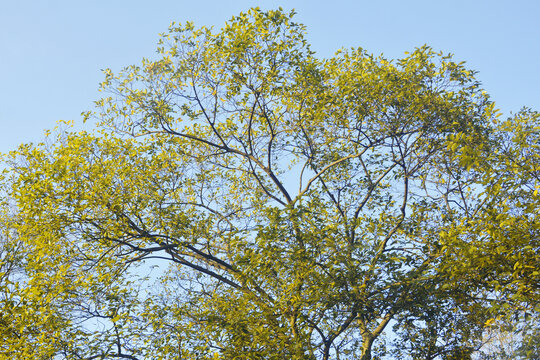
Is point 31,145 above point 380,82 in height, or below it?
above

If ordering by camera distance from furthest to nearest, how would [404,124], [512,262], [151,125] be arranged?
[151,125] → [404,124] → [512,262]

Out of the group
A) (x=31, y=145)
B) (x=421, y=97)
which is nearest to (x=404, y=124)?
(x=421, y=97)

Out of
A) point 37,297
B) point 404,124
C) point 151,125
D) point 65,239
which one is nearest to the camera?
point 37,297

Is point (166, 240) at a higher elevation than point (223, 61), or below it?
below

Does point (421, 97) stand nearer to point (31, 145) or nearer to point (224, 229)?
point (224, 229)

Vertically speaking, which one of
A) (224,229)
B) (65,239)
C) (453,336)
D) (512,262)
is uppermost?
(224,229)

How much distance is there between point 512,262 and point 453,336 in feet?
17.3

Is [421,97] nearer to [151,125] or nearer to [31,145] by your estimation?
[151,125]

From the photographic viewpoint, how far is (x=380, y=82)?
1253cm

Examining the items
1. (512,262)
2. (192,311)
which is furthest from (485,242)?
(192,311)

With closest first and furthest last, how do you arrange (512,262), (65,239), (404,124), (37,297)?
(512,262)
(37,297)
(65,239)
(404,124)

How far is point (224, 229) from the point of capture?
14.4 m

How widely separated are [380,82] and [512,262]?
5.96 meters

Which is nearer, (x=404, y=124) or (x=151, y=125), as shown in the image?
(x=404, y=124)
